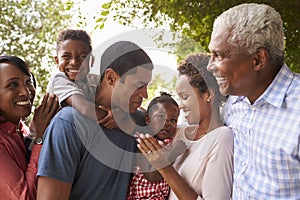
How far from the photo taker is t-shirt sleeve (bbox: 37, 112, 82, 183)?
1701 millimetres

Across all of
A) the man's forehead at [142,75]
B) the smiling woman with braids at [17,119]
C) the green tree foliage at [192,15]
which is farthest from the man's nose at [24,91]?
the green tree foliage at [192,15]

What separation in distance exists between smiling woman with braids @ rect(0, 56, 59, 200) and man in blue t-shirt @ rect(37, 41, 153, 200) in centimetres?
16

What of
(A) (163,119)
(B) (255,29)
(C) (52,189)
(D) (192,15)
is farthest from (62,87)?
(D) (192,15)

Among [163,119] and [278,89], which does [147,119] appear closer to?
[163,119]

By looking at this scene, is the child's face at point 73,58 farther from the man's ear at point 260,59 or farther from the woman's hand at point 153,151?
the man's ear at point 260,59

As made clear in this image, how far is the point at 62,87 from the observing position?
99.0 inches

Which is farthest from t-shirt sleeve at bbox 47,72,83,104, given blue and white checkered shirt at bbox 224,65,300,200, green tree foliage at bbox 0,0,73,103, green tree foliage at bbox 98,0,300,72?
green tree foliage at bbox 0,0,73,103

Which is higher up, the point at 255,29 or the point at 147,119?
the point at 255,29

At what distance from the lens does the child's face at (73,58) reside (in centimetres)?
264

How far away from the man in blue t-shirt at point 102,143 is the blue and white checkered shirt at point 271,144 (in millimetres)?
419

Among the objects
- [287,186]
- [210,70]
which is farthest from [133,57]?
[287,186]

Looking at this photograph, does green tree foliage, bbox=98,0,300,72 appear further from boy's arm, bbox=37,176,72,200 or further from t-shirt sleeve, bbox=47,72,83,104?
boy's arm, bbox=37,176,72,200

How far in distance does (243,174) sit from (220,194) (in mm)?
114

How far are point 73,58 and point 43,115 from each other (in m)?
0.70
